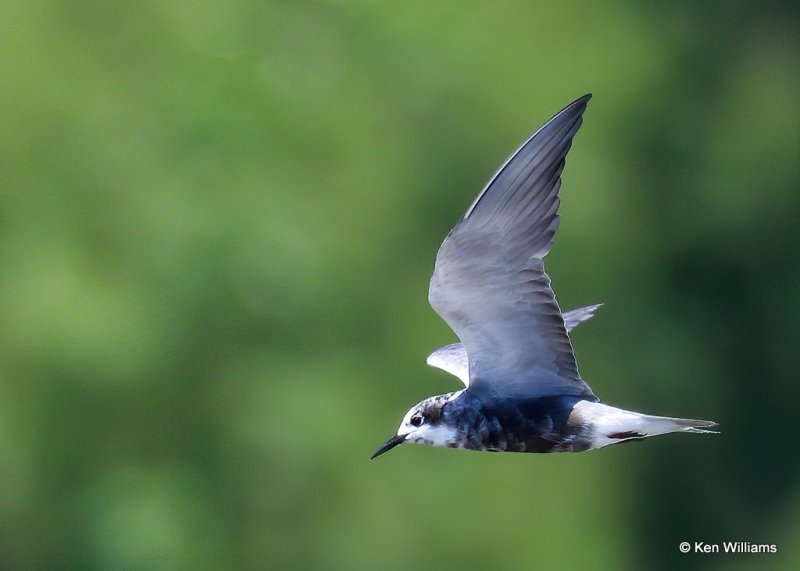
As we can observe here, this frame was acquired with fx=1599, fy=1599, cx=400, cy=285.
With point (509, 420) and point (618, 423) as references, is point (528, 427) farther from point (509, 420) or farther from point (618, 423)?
point (618, 423)

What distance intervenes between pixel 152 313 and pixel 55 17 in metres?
2.40

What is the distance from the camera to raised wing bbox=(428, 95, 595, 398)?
4699 mm

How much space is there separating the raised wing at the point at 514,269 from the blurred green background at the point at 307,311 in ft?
19.0

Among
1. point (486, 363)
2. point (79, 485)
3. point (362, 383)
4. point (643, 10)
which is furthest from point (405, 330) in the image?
point (486, 363)

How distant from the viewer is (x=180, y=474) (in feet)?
39.4

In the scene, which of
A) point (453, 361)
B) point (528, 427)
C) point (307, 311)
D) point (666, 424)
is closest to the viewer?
point (666, 424)

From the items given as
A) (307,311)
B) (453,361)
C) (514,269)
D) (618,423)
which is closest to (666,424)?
(618,423)

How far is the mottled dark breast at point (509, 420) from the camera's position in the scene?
4.92 meters

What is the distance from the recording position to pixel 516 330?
4.82 metres

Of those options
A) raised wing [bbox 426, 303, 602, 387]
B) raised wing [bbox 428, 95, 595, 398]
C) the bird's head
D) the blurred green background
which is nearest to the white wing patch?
raised wing [bbox 426, 303, 602, 387]

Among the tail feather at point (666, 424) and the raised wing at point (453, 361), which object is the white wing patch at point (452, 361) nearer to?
the raised wing at point (453, 361)

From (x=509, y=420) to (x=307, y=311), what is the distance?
24.2ft

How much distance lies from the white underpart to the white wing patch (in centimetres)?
58

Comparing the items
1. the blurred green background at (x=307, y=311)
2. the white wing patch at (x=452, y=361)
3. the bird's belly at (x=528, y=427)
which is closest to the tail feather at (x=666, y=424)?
the bird's belly at (x=528, y=427)
